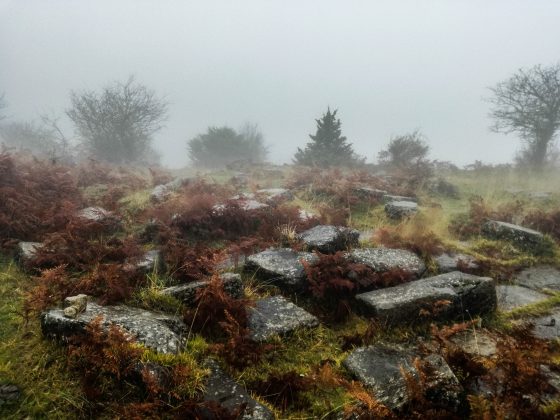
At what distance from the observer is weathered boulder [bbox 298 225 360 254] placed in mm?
5273

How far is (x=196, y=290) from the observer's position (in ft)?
12.3

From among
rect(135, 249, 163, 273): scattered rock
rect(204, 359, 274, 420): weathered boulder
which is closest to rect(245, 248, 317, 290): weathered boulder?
rect(135, 249, 163, 273): scattered rock

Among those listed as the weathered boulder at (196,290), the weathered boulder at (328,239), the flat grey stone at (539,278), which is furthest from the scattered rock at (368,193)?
the weathered boulder at (196,290)

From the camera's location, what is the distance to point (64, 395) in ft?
8.29

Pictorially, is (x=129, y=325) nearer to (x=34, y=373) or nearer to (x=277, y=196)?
(x=34, y=373)

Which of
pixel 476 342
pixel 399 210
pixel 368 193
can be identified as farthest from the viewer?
pixel 368 193

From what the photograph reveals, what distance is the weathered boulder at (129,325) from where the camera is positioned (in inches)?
116

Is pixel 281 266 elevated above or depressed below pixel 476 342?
above

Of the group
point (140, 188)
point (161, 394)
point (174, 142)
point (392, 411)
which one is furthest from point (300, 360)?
point (174, 142)

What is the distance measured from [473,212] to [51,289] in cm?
827

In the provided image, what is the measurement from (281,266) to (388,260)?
1.52 m

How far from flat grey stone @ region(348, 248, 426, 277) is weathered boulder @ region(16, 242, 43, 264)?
425 cm

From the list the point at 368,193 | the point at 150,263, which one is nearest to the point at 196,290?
the point at 150,263

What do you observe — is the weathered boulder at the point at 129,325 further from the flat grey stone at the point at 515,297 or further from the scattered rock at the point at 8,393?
the flat grey stone at the point at 515,297
